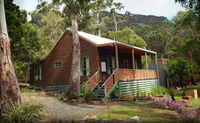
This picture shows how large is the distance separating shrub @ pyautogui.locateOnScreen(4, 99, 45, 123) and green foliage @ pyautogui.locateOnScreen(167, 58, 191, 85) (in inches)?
558

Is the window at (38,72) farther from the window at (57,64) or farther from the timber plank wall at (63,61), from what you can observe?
the window at (57,64)

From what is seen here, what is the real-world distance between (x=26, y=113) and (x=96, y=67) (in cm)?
894

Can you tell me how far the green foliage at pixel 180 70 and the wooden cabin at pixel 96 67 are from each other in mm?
1677

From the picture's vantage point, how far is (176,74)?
17578 mm

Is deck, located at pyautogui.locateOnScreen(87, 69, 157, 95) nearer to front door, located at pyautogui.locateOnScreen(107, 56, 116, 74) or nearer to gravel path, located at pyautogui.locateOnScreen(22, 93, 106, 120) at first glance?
front door, located at pyautogui.locateOnScreen(107, 56, 116, 74)

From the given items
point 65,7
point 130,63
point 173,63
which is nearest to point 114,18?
point 130,63

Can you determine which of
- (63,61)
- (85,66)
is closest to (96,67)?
(85,66)

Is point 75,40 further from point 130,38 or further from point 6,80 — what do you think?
point 130,38

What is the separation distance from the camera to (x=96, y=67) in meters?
15.0

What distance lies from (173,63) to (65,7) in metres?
11.5

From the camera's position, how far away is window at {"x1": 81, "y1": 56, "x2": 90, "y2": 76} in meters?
15.7

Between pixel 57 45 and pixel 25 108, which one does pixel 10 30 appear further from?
pixel 25 108

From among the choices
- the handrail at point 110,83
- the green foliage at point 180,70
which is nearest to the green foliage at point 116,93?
the handrail at point 110,83

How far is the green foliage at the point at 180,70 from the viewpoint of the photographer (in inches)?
669
